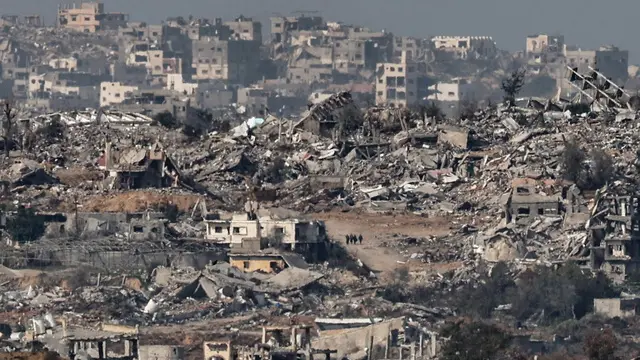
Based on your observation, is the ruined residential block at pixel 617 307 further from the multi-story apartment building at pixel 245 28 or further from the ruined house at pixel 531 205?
the multi-story apartment building at pixel 245 28

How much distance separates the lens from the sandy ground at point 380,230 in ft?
172

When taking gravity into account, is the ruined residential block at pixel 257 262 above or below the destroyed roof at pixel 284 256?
below

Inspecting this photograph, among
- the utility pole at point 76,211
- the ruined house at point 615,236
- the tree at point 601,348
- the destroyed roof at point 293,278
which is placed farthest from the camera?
the utility pole at point 76,211

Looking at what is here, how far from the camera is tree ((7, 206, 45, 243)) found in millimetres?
53375

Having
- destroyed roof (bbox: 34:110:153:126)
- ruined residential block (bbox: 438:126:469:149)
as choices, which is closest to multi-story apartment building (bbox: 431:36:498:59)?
destroyed roof (bbox: 34:110:153:126)

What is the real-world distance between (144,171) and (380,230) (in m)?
5.82

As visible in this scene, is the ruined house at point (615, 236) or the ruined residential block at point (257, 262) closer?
the ruined residential block at point (257, 262)

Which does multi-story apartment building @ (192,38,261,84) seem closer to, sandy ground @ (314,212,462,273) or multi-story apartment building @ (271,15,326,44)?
multi-story apartment building @ (271,15,326,44)

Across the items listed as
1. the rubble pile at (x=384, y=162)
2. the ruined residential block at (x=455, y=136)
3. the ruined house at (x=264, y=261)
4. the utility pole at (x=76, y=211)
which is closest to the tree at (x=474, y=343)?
the ruined house at (x=264, y=261)

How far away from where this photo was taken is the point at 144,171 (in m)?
58.4

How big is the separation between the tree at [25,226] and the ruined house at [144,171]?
3874 mm

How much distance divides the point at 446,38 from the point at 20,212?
10093 centimetres

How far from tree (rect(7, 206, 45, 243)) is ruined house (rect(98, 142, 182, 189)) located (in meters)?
3.87

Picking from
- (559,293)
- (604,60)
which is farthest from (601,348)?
(604,60)
